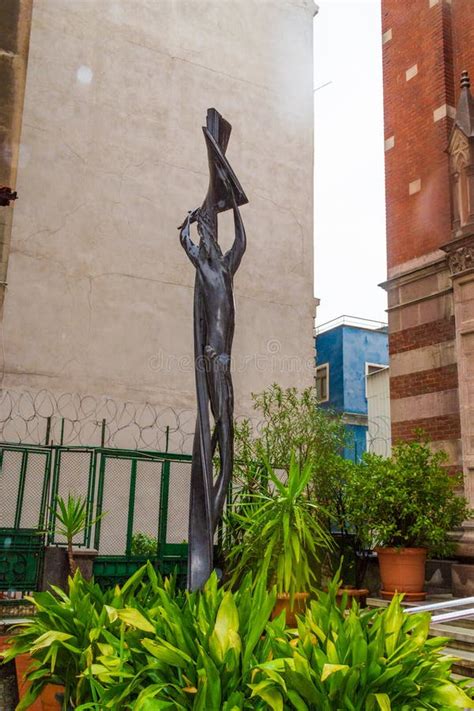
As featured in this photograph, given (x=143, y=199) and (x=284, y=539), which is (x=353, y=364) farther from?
(x=284, y=539)

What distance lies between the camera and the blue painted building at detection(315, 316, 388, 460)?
30.8m

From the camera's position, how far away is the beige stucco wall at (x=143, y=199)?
15.4 m

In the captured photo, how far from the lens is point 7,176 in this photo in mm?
15000

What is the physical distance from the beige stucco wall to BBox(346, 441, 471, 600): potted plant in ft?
26.8

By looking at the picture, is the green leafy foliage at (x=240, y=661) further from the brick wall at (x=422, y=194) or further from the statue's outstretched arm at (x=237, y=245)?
the brick wall at (x=422, y=194)

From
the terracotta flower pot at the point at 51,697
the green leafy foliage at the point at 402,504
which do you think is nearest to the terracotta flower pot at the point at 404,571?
the green leafy foliage at the point at 402,504

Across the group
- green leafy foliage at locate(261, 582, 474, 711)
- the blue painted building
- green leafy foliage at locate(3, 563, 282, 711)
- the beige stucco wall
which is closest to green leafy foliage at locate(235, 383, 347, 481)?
green leafy foliage at locate(3, 563, 282, 711)

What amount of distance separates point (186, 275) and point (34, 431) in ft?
18.0

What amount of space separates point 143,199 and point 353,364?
54.1ft

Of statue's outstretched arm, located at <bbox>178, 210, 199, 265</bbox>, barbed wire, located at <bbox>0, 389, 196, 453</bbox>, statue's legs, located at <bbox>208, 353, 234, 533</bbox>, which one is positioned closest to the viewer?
statue's legs, located at <bbox>208, 353, 234, 533</bbox>

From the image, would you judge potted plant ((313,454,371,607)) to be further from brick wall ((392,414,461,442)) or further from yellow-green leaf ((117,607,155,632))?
yellow-green leaf ((117,607,155,632))

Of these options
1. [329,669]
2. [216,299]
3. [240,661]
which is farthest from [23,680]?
[216,299]

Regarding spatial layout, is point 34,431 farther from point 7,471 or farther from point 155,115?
point 155,115

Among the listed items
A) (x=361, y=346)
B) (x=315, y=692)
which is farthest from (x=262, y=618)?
(x=361, y=346)
